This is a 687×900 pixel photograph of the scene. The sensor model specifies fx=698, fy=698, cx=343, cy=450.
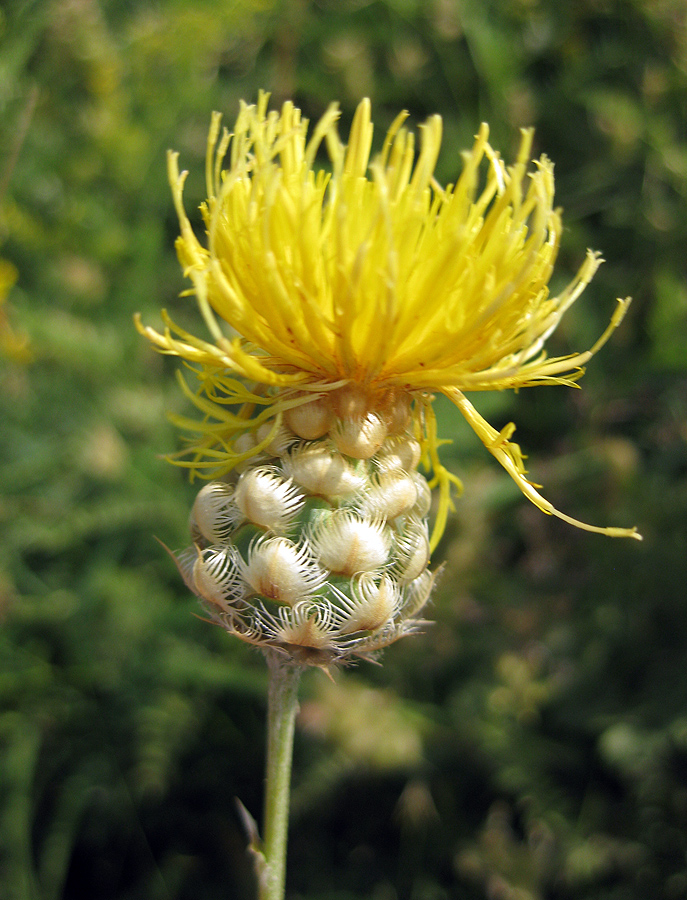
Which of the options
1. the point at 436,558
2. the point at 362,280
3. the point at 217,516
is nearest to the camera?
the point at 362,280

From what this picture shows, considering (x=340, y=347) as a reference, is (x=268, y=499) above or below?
below

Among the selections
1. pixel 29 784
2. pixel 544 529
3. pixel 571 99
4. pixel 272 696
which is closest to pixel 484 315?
pixel 272 696

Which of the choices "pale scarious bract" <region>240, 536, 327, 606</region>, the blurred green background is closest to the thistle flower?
"pale scarious bract" <region>240, 536, 327, 606</region>

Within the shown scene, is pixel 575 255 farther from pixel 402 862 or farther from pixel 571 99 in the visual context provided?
pixel 402 862

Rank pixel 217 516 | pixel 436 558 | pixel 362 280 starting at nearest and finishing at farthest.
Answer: pixel 362 280 < pixel 217 516 < pixel 436 558

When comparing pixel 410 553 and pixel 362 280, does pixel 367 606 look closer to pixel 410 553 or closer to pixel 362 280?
pixel 410 553

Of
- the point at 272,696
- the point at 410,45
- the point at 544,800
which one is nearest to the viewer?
the point at 272,696

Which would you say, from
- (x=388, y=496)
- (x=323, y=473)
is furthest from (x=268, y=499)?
(x=388, y=496)

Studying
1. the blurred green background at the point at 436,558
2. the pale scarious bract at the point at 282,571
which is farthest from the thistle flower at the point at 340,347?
the blurred green background at the point at 436,558

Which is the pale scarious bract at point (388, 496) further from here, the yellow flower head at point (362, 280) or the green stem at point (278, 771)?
the green stem at point (278, 771)
